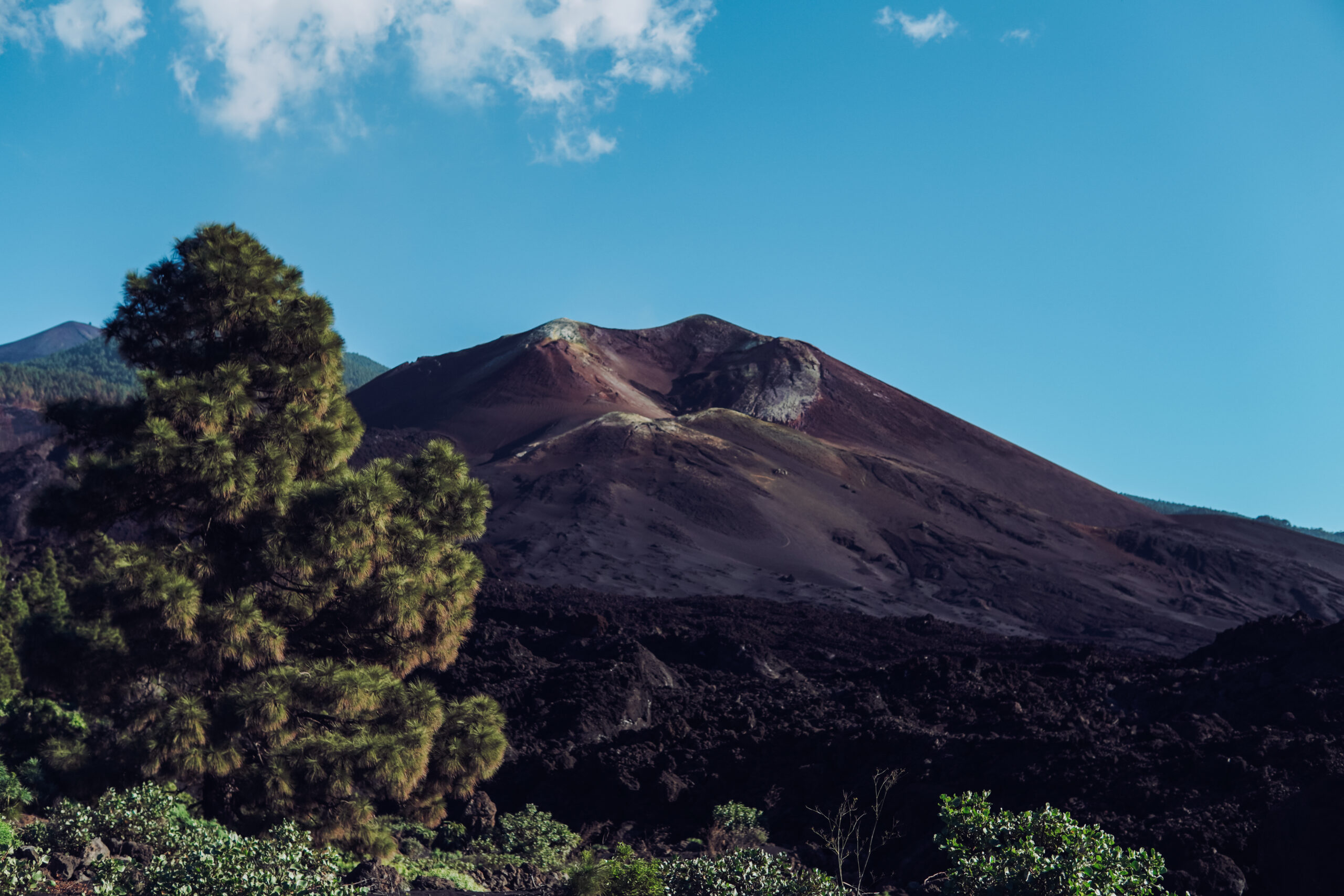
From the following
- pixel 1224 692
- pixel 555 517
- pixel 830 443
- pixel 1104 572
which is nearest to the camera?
pixel 1224 692

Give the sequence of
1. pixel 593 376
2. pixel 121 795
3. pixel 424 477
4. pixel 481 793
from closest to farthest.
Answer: pixel 121 795 < pixel 424 477 < pixel 481 793 < pixel 593 376

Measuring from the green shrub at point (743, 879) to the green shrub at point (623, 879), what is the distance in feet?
0.53

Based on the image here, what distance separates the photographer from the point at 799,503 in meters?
57.8

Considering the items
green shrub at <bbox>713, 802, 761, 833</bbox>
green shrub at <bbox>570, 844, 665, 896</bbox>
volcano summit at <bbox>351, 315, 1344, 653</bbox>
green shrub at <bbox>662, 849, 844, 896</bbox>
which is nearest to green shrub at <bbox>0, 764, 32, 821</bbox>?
green shrub at <bbox>570, 844, 665, 896</bbox>

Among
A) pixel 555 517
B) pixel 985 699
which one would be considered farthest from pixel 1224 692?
pixel 555 517

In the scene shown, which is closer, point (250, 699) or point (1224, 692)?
point (250, 699)

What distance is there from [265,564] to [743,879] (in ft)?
20.4

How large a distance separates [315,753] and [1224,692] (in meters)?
15.1

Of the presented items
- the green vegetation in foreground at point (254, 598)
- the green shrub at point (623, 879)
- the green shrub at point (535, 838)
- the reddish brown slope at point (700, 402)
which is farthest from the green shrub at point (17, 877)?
the reddish brown slope at point (700, 402)

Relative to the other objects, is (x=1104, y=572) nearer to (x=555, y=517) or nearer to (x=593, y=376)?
(x=555, y=517)

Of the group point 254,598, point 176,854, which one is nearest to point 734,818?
point 254,598

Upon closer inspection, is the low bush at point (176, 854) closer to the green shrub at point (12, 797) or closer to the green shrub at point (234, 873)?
the green shrub at point (234, 873)

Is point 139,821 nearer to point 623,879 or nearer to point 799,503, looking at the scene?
point 623,879

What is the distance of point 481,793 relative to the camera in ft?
48.0
